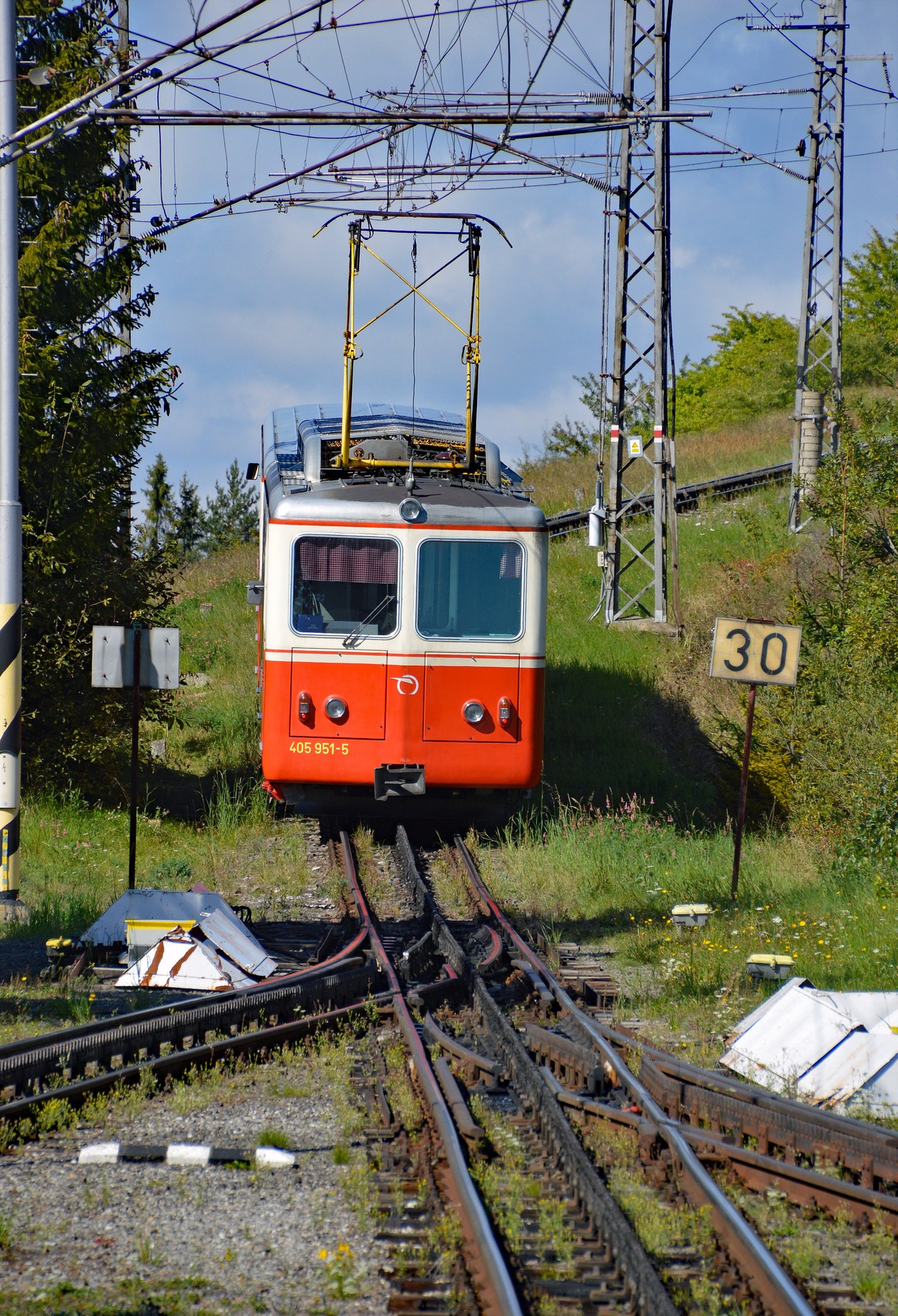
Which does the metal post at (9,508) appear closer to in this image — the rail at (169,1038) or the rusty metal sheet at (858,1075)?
the rail at (169,1038)

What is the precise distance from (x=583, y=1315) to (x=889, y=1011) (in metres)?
3.29

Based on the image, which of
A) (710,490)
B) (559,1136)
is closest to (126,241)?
(559,1136)

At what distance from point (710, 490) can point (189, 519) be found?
1232 inches

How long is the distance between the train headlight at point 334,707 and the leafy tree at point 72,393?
4.25 m

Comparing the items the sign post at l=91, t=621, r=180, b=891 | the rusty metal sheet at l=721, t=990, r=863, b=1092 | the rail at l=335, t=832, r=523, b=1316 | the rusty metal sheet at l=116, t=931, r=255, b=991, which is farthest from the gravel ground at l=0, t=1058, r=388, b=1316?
the sign post at l=91, t=621, r=180, b=891

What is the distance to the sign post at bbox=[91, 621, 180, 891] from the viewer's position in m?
10.2

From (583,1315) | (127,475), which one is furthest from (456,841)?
(583,1315)

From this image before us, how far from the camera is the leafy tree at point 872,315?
48875 mm

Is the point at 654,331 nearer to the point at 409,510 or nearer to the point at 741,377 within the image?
the point at 409,510

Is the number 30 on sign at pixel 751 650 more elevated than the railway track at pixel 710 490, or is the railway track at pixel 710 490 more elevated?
the railway track at pixel 710 490

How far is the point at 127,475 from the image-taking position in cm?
1486

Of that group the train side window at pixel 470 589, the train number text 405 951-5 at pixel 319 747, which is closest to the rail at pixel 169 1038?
the train number text 405 951-5 at pixel 319 747

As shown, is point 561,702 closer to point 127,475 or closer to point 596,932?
point 127,475

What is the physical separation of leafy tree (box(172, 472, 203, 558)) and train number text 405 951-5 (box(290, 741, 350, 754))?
4298 centimetres
